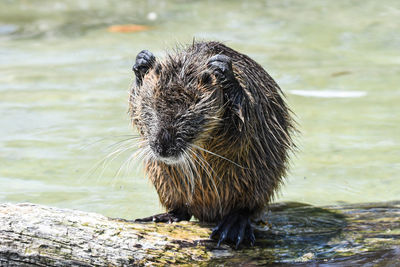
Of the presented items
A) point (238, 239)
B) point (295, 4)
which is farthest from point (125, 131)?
point (295, 4)

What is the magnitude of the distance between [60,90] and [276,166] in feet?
15.1

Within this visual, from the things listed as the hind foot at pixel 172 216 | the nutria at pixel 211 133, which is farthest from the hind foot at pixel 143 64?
the hind foot at pixel 172 216

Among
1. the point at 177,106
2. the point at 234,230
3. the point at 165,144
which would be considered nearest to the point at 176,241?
the point at 234,230

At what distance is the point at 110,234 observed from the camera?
3732 mm

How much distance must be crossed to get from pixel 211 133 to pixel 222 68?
0.39m

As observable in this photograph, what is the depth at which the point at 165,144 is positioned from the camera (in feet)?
12.0

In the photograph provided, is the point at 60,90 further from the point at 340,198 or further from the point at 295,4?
the point at 295,4

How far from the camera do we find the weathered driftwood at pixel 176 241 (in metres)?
3.59

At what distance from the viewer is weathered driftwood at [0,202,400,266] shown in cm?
359

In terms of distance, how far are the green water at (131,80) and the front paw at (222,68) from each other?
0.84m

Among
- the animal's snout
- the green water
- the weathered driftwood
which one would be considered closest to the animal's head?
the animal's snout

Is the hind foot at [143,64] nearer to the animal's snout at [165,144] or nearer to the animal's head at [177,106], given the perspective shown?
the animal's head at [177,106]

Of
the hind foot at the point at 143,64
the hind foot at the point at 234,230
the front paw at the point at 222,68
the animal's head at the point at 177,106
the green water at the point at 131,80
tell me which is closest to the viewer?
the animal's head at the point at 177,106

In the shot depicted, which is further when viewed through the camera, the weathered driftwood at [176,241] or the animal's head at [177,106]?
the animal's head at [177,106]
